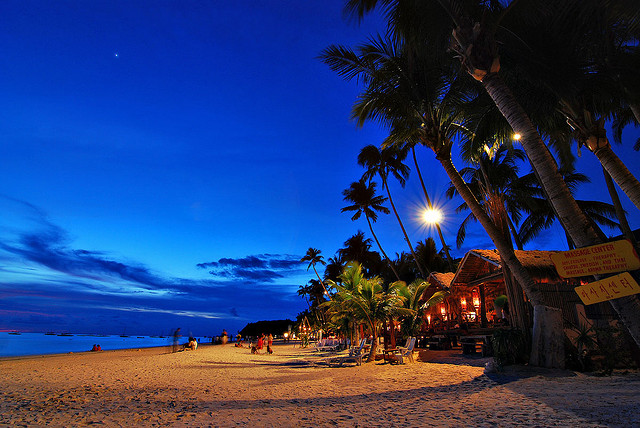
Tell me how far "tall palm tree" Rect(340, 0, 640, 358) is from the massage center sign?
0.24 m

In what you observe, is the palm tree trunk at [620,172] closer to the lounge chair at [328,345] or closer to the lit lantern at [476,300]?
the lit lantern at [476,300]

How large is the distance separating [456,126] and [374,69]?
3.54 metres

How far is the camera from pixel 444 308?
2050cm

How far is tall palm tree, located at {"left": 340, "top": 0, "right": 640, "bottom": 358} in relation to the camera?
480 centimetres

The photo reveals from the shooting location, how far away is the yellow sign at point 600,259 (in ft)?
14.2

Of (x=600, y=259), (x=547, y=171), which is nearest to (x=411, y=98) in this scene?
(x=547, y=171)

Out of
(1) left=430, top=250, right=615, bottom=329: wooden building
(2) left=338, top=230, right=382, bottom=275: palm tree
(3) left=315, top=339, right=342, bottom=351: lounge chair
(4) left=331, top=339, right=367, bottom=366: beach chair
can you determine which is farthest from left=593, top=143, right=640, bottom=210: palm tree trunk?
(2) left=338, top=230, right=382, bottom=275: palm tree

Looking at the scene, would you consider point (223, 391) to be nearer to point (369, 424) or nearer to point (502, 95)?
point (369, 424)

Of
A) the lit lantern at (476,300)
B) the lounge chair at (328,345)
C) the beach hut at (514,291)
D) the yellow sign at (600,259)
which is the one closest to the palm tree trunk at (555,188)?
the yellow sign at (600,259)

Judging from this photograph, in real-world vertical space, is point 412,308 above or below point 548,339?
above

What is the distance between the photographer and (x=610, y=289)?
172 inches

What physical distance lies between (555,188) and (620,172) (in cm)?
289

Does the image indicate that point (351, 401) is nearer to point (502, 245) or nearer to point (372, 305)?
point (502, 245)

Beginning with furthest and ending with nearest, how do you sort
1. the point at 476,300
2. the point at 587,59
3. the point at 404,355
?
the point at 476,300 < the point at 404,355 < the point at 587,59
